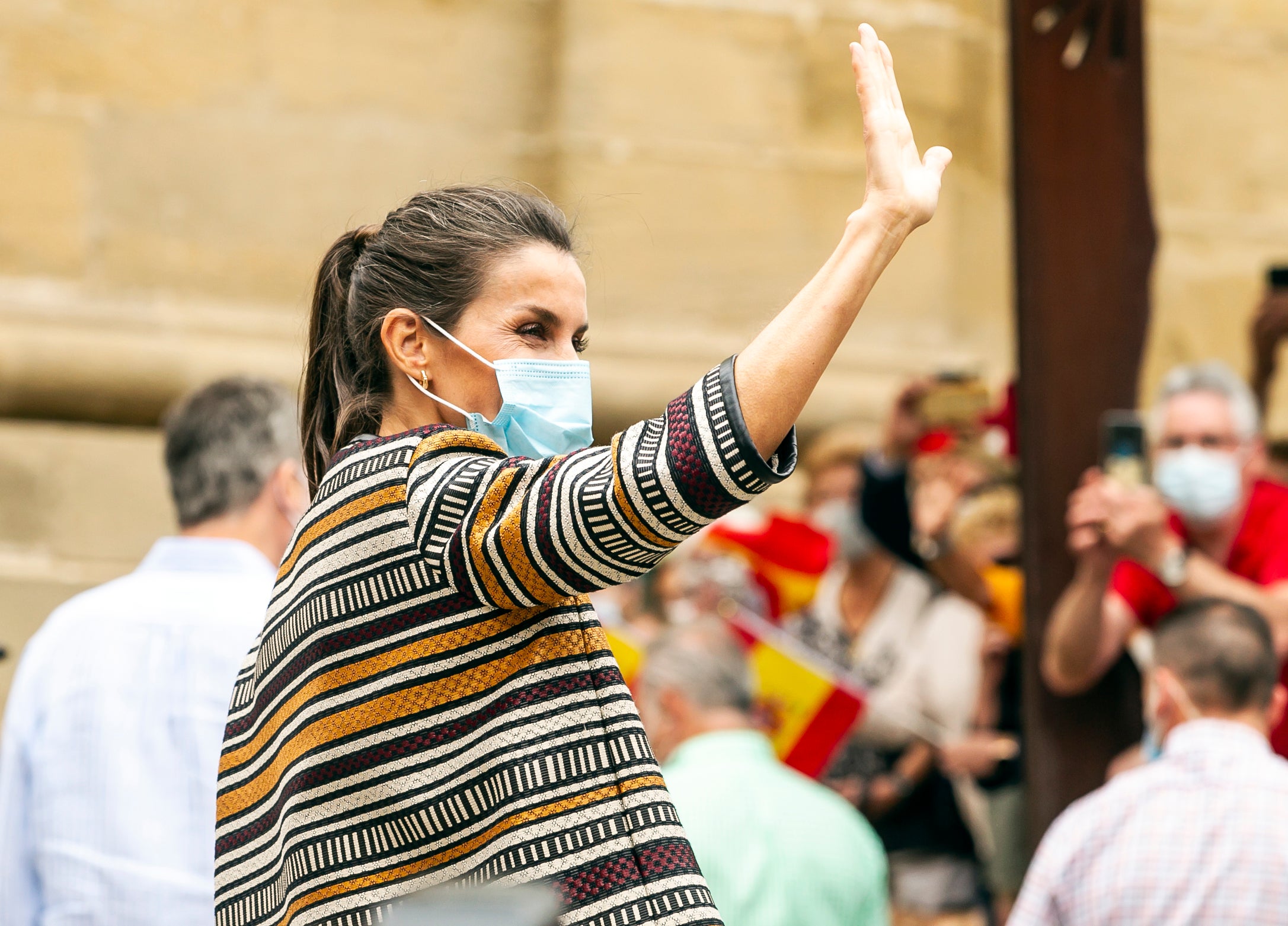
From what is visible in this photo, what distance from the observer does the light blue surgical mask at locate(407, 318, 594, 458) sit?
5.85 ft

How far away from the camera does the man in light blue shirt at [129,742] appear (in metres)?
2.84

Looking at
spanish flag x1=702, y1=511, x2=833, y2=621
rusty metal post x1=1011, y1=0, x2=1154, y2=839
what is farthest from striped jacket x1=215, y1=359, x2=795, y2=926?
spanish flag x1=702, y1=511, x2=833, y2=621

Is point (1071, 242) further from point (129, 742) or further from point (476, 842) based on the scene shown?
point (476, 842)

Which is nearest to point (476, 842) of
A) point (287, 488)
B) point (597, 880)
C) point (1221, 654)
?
point (597, 880)

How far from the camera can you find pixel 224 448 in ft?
10.5

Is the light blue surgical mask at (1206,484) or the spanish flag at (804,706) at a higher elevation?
the light blue surgical mask at (1206,484)

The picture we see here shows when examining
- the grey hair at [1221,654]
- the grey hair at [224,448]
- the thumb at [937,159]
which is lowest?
the grey hair at [1221,654]

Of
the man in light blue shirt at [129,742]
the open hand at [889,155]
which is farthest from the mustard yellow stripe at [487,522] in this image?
the man in light blue shirt at [129,742]

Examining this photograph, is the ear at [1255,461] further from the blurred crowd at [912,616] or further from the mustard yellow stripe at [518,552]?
the mustard yellow stripe at [518,552]

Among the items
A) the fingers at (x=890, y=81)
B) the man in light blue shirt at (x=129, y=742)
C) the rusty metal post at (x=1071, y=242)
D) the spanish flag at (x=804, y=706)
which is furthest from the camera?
the rusty metal post at (x=1071, y=242)

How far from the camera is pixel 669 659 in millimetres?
4074

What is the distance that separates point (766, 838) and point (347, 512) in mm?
2080

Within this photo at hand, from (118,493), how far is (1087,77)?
10.5 feet

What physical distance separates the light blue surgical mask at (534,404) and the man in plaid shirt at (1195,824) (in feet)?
6.27
